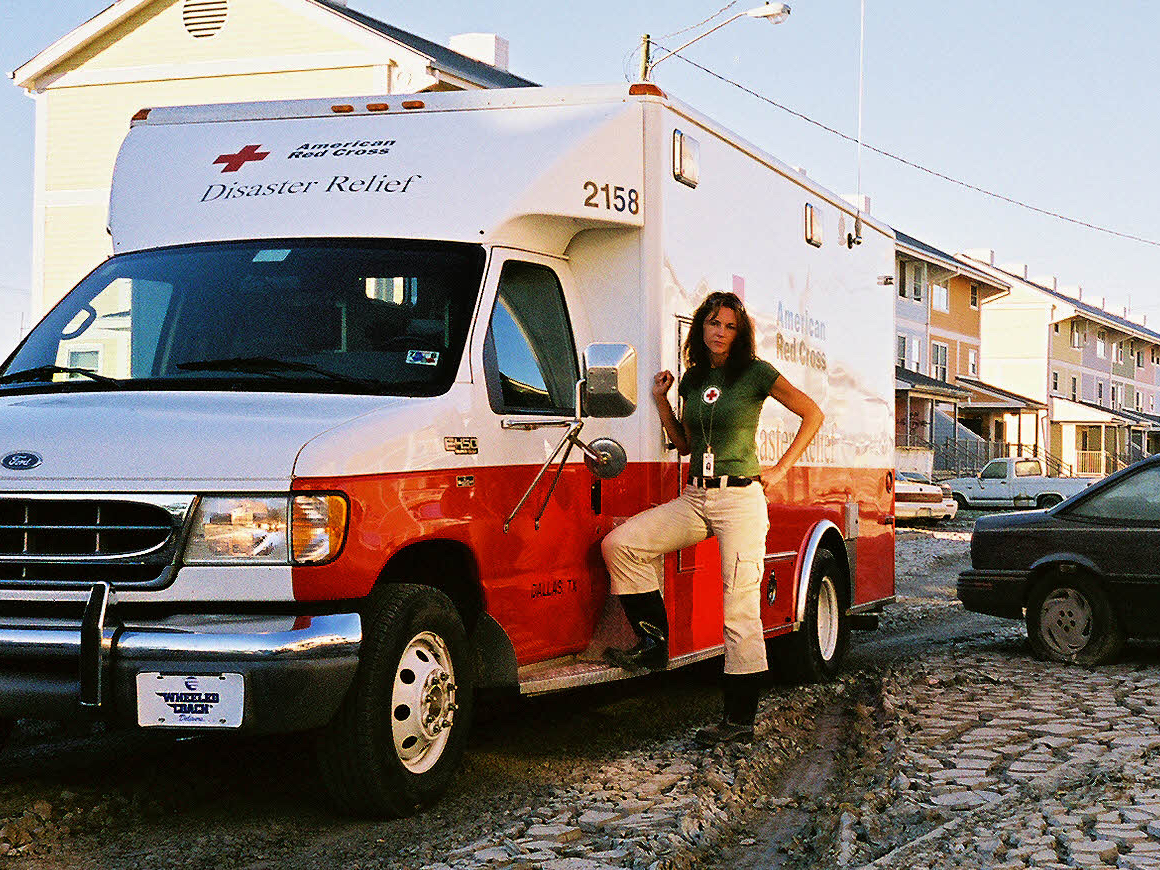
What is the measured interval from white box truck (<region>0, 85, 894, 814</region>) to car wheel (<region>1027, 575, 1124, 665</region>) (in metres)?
2.66

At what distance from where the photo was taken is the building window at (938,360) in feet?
195

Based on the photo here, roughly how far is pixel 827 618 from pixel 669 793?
12.7 feet

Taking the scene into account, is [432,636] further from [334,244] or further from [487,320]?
[334,244]

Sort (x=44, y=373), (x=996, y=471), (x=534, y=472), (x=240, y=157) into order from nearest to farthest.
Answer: (x=44, y=373)
(x=534, y=472)
(x=240, y=157)
(x=996, y=471)

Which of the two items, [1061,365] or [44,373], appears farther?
[1061,365]

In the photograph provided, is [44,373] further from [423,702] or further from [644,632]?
[644,632]

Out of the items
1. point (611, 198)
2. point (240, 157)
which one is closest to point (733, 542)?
point (611, 198)

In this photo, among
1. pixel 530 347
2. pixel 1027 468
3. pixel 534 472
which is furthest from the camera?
pixel 1027 468

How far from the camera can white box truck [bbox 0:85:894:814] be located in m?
5.25

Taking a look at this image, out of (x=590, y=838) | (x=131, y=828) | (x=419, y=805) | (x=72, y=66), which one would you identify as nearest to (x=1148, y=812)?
(x=590, y=838)

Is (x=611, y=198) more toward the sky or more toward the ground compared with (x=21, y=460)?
more toward the sky

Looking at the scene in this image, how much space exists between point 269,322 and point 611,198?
1.77 metres

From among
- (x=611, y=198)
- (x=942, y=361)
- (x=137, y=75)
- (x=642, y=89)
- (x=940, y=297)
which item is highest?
(x=137, y=75)

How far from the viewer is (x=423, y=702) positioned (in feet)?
19.1
